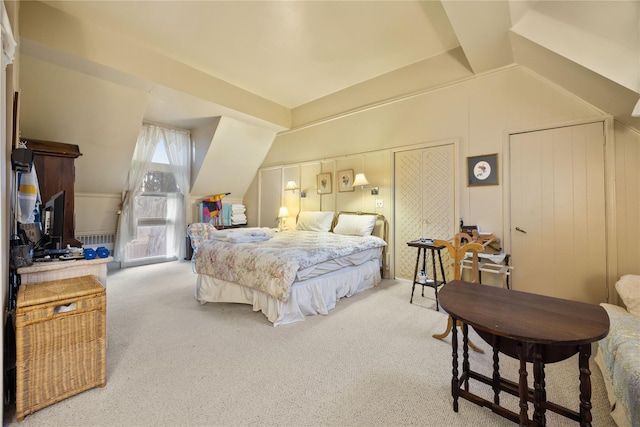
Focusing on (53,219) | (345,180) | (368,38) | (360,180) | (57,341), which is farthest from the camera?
(345,180)

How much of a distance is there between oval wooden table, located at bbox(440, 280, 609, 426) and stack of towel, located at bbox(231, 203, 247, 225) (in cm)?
547

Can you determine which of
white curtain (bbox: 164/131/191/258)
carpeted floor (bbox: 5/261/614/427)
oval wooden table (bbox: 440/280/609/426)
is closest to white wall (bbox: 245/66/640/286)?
carpeted floor (bbox: 5/261/614/427)

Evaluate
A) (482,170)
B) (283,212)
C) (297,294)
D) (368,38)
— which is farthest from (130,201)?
(482,170)

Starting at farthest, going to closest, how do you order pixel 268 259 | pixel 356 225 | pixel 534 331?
1. pixel 356 225
2. pixel 268 259
3. pixel 534 331

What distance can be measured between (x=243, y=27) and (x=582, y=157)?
3962 mm

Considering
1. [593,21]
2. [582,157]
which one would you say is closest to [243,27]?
[593,21]

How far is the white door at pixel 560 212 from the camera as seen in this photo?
2.70 meters

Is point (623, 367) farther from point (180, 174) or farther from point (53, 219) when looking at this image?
point (180, 174)

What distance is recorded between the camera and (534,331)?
105 cm

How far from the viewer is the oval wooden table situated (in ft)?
3.38

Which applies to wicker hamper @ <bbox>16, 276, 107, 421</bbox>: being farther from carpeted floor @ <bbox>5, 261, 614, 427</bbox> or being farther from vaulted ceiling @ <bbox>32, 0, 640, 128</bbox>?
vaulted ceiling @ <bbox>32, 0, 640, 128</bbox>

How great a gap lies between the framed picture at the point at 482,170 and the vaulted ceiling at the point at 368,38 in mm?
968

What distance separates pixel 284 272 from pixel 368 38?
296 cm

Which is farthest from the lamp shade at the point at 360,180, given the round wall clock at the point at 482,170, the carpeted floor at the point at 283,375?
the carpeted floor at the point at 283,375
